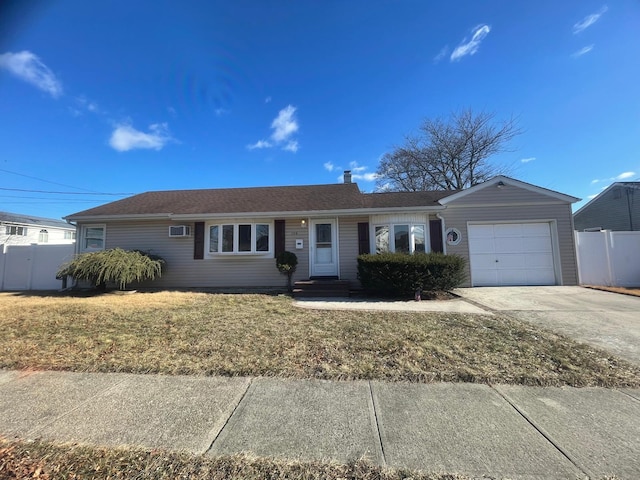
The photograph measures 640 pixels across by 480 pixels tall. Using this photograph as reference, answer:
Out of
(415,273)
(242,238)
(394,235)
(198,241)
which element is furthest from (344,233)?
(198,241)

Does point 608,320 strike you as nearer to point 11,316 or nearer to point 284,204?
point 284,204

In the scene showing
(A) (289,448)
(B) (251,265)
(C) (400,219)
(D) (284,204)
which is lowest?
(A) (289,448)

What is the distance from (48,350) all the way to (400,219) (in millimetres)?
9459

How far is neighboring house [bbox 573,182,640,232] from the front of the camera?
1577cm

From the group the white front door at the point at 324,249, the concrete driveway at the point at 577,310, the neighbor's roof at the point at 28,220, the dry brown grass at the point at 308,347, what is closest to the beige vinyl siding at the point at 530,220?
the concrete driveway at the point at 577,310

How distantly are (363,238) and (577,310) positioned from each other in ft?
19.6

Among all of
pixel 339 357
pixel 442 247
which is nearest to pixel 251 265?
pixel 442 247

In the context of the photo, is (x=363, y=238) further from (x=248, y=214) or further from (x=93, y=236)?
(x=93, y=236)

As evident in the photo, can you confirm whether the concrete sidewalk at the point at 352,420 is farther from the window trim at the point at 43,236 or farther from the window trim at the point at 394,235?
the window trim at the point at 43,236

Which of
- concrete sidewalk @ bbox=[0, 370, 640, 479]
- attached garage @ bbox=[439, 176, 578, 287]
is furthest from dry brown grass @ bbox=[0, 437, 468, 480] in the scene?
attached garage @ bbox=[439, 176, 578, 287]

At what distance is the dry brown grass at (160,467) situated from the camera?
1936mm

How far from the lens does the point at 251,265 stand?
11016 millimetres

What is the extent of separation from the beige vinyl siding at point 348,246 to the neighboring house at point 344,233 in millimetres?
36

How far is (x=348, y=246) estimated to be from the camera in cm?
1071
